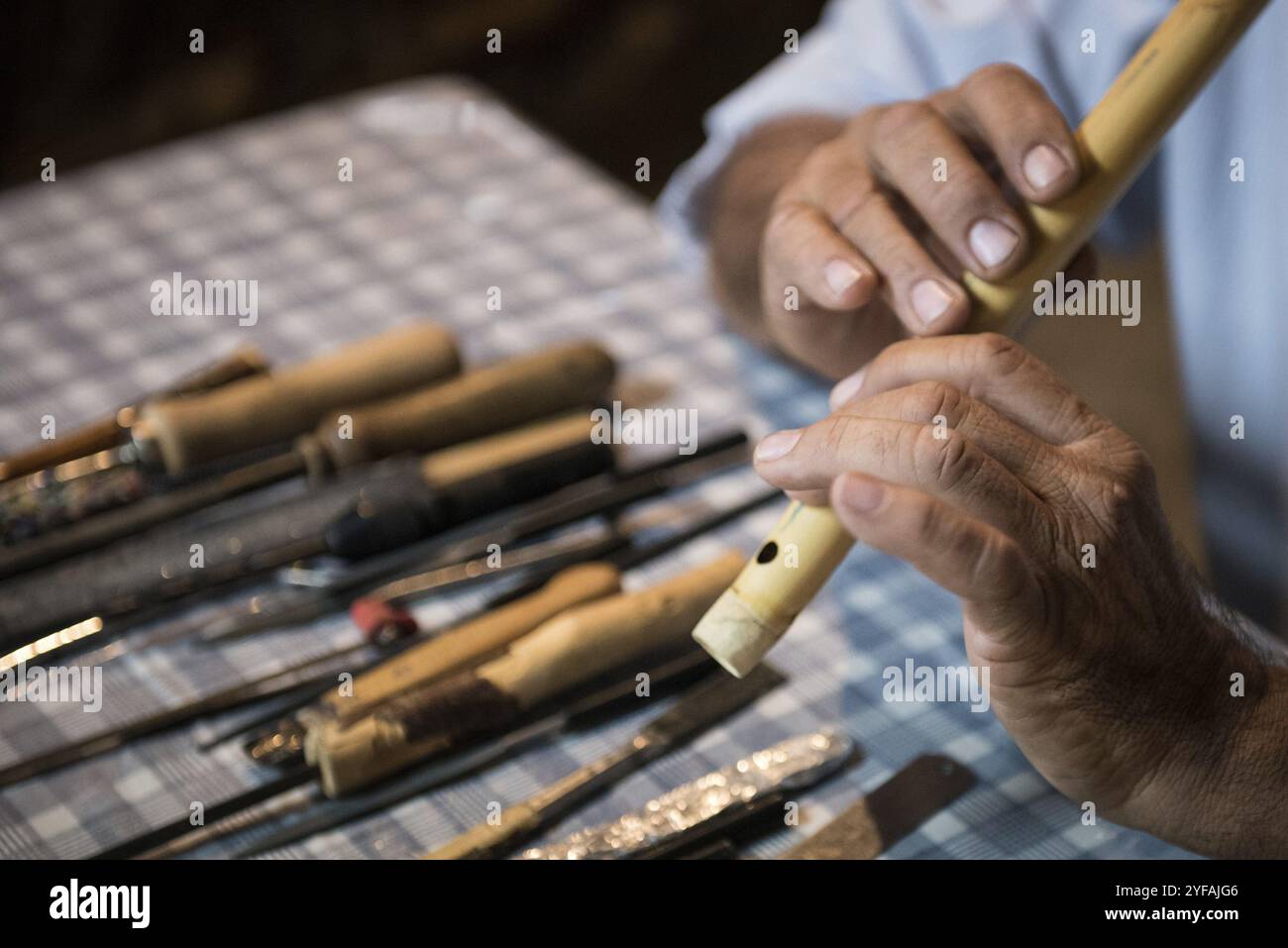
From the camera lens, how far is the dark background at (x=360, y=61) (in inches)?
75.0

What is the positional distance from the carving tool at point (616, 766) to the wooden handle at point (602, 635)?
29 mm

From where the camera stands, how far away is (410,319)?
888 millimetres

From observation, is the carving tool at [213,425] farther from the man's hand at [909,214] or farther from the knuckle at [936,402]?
the knuckle at [936,402]

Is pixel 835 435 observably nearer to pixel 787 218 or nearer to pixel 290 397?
pixel 787 218

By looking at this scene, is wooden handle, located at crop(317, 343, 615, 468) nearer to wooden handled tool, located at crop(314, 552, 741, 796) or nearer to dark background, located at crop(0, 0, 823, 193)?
wooden handled tool, located at crop(314, 552, 741, 796)

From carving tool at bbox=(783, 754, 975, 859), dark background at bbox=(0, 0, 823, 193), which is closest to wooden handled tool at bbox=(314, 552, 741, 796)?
carving tool at bbox=(783, 754, 975, 859)

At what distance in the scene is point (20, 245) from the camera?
3.10 ft

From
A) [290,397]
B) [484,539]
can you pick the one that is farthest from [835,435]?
[290,397]
